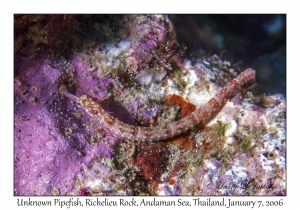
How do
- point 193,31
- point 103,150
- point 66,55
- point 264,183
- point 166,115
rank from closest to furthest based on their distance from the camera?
1. point 264,183
2. point 103,150
3. point 66,55
4. point 166,115
5. point 193,31

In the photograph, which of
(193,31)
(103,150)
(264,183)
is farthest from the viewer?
(193,31)

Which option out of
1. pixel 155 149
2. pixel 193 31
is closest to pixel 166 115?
pixel 155 149

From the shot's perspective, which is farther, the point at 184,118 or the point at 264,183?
the point at 184,118

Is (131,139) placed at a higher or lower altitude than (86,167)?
higher

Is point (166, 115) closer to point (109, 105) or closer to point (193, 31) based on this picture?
point (109, 105)

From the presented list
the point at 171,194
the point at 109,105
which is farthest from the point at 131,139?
the point at 171,194
